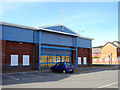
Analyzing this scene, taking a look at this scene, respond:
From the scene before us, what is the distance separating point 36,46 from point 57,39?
4.55 m

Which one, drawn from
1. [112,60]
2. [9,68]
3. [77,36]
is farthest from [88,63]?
[112,60]

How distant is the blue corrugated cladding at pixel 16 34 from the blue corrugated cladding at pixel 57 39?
Result: 2321mm

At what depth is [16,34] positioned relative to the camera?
71.1 ft

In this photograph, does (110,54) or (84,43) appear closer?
(84,43)

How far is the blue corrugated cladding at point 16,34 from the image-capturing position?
20531 mm

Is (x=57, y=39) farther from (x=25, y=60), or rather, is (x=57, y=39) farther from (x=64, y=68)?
(x=64, y=68)

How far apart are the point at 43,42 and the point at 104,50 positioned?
4712 centimetres

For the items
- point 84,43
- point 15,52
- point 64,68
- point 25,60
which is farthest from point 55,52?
point 84,43

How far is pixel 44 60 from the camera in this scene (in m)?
24.9

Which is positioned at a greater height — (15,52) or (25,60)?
(15,52)

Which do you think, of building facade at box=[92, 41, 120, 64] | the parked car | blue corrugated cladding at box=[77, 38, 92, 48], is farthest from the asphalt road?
building facade at box=[92, 41, 120, 64]

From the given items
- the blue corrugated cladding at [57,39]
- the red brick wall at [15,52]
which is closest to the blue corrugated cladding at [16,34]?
the red brick wall at [15,52]

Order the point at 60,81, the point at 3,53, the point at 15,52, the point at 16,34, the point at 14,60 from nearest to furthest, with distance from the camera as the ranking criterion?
the point at 60,81, the point at 3,53, the point at 14,60, the point at 15,52, the point at 16,34

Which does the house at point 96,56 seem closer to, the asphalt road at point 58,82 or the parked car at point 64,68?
the parked car at point 64,68
